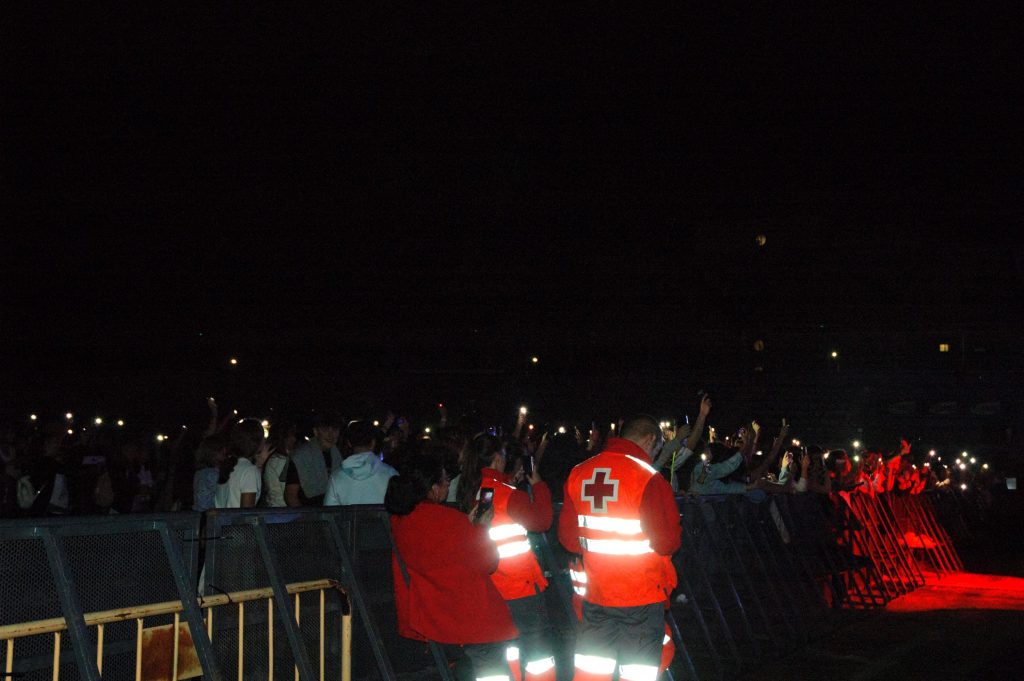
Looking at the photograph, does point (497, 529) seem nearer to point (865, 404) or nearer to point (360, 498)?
point (360, 498)

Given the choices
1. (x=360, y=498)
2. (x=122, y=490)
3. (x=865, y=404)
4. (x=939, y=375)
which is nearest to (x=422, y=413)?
(x=865, y=404)

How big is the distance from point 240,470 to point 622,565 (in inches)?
140

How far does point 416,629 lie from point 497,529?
1.29 metres

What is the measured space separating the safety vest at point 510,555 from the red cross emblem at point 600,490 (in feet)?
1.79

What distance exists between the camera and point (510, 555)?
24.1 feet

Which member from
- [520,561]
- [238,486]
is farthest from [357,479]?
[520,561]

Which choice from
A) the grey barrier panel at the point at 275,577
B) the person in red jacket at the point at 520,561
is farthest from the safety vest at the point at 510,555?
the grey barrier panel at the point at 275,577

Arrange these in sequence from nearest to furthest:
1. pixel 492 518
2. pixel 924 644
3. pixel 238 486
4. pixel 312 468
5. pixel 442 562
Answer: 1. pixel 442 562
2. pixel 492 518
3. pixel 238 486
4. pixel 312 468
5. pixel 924 644

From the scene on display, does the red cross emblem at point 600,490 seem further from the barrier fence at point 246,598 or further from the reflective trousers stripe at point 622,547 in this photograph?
the barrier fence at point 246,598

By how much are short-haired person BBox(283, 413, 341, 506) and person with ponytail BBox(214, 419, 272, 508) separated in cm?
49

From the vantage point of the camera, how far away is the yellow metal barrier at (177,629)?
4863 millimetres

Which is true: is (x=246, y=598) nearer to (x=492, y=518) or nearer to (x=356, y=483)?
(x=492, y=518)

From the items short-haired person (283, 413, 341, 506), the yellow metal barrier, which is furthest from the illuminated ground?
the yellow metal barrier

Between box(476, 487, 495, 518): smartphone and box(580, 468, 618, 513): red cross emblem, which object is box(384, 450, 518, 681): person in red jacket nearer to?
box(476, 487, 495, 518): smartphone
